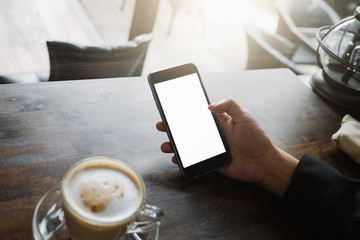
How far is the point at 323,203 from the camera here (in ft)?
2.55

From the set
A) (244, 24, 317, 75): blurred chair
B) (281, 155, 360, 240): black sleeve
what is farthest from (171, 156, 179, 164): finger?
(244, 24, 317, 75): blurred chair

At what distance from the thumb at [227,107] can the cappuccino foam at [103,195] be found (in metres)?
0.34

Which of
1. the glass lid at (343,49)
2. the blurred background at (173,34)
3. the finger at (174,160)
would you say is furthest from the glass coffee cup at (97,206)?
the blurred background at (173,34)

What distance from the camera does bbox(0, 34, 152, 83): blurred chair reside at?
118 centimetres

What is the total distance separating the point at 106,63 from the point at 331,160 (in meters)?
0.90

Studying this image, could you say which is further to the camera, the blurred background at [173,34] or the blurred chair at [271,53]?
the blurred background at [173,34]

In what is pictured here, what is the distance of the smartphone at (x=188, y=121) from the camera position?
0.80 meters

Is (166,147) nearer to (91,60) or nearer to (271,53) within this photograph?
(91,60)

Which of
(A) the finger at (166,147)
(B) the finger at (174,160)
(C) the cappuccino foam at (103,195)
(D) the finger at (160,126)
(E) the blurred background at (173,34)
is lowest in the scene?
(E) the blurred background at (173,34)

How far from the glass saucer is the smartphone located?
24 cm

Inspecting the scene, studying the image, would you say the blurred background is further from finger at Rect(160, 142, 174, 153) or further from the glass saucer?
the glass saucer

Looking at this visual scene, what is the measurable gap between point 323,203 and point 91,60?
95 cm

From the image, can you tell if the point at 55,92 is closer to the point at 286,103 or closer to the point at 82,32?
the point at 286,103

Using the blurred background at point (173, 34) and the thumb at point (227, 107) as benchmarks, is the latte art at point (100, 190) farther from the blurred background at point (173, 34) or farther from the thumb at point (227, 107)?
the blurred background at point (173, 34)
